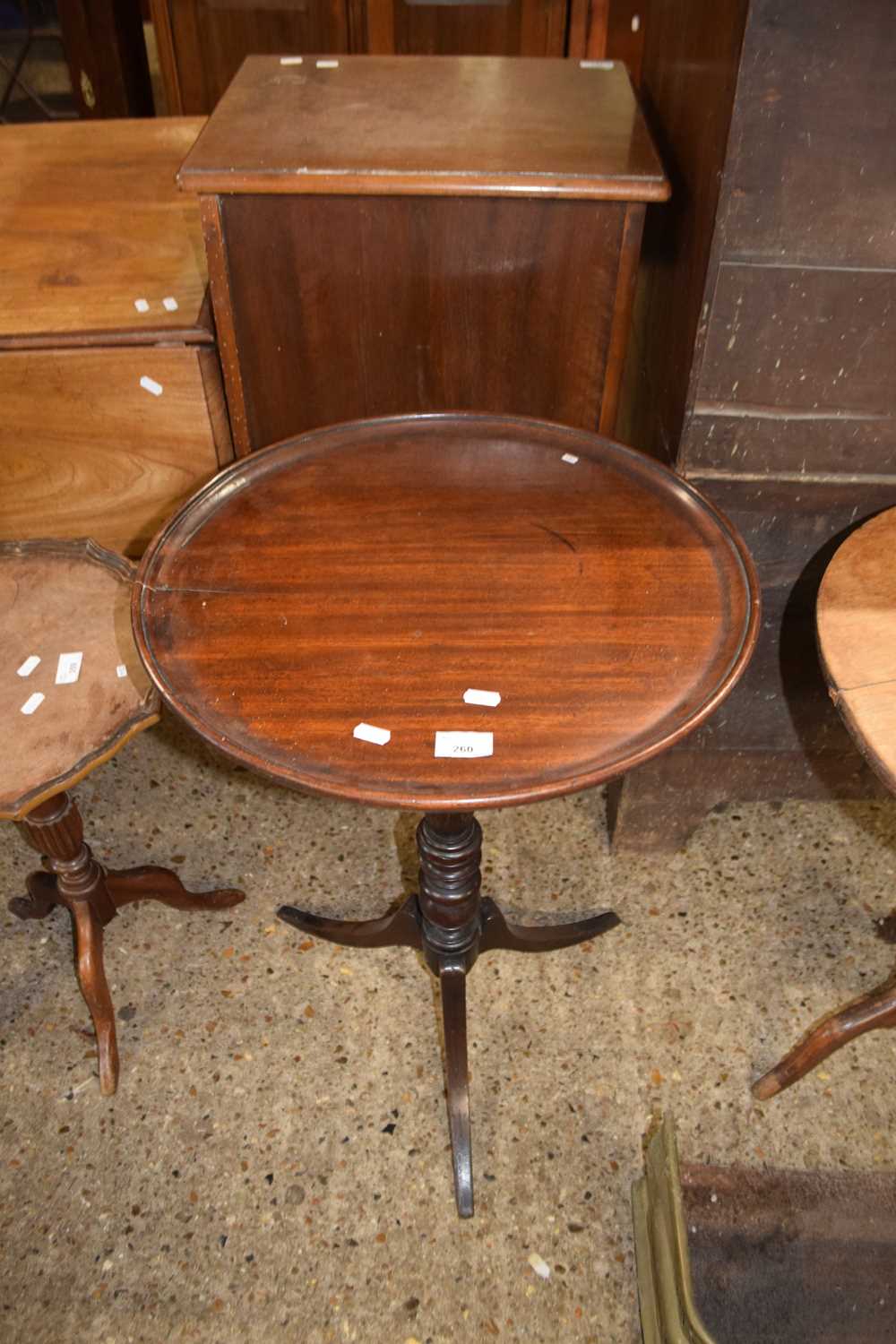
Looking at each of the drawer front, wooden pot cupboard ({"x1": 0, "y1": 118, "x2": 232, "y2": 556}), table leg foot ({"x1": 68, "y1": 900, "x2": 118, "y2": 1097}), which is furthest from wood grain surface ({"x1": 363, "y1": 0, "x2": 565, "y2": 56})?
table leg foot ({"x1": 68, "y1": 900, "x2": 118, "y2": 1097})

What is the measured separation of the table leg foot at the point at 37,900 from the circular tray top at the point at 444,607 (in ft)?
3.00

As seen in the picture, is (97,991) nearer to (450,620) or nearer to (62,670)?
(62,670)

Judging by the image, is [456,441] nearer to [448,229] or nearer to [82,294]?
[448,229]

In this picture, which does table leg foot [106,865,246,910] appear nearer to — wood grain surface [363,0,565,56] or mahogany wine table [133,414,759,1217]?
mahogany wine table [133,414,759,1217]

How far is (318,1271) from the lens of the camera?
1684 mm

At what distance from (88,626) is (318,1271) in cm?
109

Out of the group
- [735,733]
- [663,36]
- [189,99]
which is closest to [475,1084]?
[735,733]

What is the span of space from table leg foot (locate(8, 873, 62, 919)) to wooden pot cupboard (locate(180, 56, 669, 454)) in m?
0.92

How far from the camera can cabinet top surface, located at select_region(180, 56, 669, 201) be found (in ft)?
→ 5.48

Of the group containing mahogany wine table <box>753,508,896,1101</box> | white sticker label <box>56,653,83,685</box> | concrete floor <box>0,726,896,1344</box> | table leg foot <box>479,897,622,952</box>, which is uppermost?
mahogany wine table <box>753,508,896,1101</box>

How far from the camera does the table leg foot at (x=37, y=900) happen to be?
82.4 inches

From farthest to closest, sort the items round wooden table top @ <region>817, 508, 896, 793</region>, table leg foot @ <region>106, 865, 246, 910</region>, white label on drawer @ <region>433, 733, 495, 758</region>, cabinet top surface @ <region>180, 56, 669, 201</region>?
table leg foot @ <region>106, 865, 246, 910</region>
cabinet top surface @ <region>180, 56, 669, 201</region>
round wooden table top @ <region>817, 508, 896, 793</region>
white label on drawer @ <region>433, 733, 495, 758</region>

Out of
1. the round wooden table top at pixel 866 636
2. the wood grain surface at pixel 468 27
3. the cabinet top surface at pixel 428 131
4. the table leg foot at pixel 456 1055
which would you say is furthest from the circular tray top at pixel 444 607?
the wood grain surface at pixel 468 27

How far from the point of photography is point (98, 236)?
219cm
